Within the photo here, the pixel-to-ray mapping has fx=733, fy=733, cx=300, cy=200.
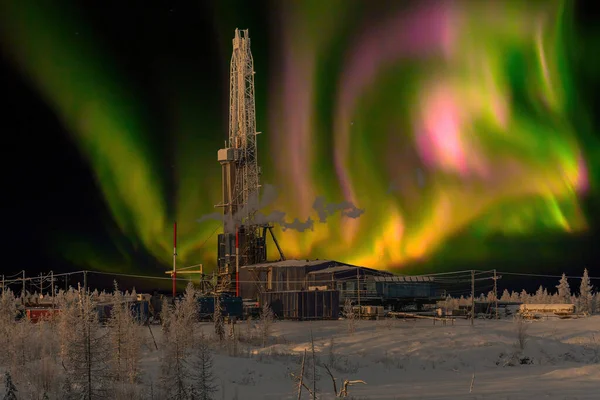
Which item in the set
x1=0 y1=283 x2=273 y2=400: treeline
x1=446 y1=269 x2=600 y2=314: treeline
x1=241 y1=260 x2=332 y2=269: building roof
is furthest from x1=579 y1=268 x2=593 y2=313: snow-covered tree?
x1=0 y1=283 x2=273 y2=400: treeline

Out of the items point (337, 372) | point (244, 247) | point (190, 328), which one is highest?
point (244, 247)

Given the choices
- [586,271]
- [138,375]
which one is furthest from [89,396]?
[586,271]

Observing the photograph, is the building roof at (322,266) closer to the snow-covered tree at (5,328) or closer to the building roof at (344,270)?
the building roof at (344,270)

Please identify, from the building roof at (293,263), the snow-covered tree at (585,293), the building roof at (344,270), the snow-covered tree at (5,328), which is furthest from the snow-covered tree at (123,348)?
the snow-covered tree at (585,293)

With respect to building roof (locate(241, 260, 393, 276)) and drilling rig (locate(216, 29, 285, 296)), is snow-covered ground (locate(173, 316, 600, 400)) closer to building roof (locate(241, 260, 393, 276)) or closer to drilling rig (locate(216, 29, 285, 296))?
building roof (locate(241, 260, 393, 276))

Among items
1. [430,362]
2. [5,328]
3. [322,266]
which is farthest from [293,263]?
[5,328]

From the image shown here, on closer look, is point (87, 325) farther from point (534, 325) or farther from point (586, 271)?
point (586, 271)

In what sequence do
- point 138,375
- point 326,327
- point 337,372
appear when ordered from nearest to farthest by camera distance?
1. point 138,375
2. point 337,372
3. point 326,327
